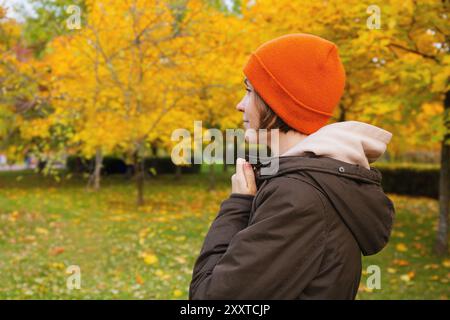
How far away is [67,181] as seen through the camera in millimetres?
22094

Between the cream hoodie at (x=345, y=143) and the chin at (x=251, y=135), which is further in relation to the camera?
the chin at (x=251, y=135)

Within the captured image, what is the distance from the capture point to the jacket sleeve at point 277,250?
1248mm

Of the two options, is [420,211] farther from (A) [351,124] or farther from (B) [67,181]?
(B) [67,181]

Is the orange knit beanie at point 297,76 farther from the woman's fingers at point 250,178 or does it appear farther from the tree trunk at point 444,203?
the tree trunk at point 444,203

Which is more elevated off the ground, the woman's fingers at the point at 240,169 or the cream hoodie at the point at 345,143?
the cream hoodie at the point at 345,143

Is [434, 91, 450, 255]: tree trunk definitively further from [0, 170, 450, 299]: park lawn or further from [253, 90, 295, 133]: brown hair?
[253, 90, 295, 133]: brown hair

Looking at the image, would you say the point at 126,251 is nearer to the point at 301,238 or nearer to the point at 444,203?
the point at 444,203

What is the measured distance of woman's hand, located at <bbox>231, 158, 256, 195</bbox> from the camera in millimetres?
1488

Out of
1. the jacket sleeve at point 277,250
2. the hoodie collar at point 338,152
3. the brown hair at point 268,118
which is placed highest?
the brown hair at point 268,118

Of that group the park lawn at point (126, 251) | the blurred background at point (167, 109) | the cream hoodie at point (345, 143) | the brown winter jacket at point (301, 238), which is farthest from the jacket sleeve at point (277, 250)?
the park lawn at point (126, 251)

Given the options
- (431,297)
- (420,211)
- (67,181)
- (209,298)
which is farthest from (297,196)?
(67,181)

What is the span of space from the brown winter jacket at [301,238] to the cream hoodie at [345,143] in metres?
0.02

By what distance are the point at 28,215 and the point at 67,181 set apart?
11529mm

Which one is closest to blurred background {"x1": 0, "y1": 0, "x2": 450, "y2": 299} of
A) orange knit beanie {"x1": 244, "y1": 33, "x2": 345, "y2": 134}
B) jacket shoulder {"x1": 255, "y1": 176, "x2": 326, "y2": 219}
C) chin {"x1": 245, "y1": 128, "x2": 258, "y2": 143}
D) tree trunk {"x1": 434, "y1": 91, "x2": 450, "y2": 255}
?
tree trunk {"x1": 434, "y1": 91, "x2": 450, "y2": 255}
